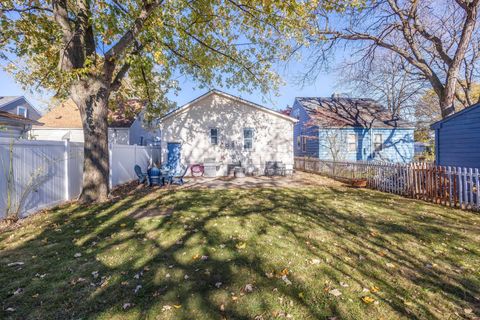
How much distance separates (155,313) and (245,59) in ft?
42.3

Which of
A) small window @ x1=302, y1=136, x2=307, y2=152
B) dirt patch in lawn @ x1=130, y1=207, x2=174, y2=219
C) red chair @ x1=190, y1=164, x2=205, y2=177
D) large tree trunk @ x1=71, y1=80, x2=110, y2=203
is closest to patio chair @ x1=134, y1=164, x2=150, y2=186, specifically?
large tree trunk @ x1=71, y1=80, x2=110, y2=203

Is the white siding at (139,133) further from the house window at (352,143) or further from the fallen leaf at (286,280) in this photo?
the fallen leaf at (286,280)

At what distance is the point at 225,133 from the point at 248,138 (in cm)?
163

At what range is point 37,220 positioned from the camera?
6438 mm

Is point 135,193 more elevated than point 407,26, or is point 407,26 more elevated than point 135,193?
point 407,26

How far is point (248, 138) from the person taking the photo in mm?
17906

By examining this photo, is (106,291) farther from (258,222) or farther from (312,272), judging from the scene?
(258,222)

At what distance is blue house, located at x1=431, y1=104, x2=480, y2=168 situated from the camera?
969 centimetres

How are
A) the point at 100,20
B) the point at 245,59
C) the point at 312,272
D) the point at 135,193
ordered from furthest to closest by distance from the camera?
1. the point at 245,59
2. the point at 135,193
3. the point at 100,20
4. the point at 312,272

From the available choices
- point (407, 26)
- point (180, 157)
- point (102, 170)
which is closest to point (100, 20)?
point (102, 170)

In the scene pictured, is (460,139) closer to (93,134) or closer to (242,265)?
(242,265)

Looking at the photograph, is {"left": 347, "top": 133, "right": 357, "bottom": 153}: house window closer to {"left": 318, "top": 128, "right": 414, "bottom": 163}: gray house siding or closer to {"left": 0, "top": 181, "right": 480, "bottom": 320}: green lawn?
{"left": 318, "top": 128, "right": 414, "bottom": 163}: gray house siding

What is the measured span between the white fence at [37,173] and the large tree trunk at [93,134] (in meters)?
0.62

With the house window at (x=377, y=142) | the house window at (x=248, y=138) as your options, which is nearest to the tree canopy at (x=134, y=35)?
the house window at (x=248, y=138)
